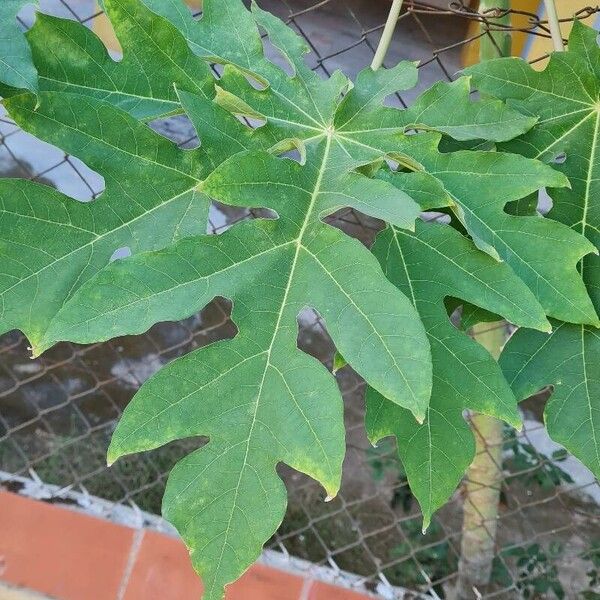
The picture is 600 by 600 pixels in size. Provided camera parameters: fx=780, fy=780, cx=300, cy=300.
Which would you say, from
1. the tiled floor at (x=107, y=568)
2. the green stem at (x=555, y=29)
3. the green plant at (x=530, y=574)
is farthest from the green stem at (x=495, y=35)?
the green plant at (x=530, y=574)

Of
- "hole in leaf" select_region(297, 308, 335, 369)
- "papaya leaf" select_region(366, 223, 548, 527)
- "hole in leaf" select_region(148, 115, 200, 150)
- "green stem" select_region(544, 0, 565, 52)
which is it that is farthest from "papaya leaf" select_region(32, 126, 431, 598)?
"hole in leaf" select_region(148, 115, 200, 150)

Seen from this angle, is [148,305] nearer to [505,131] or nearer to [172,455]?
[505,131]

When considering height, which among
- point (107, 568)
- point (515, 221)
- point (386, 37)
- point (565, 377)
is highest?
point (386, 37)

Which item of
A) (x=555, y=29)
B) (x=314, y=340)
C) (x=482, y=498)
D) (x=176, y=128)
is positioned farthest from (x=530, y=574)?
(x=176, y=128)

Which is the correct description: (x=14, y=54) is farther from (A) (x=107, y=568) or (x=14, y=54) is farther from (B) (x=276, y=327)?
(A) (x=107, y=568)

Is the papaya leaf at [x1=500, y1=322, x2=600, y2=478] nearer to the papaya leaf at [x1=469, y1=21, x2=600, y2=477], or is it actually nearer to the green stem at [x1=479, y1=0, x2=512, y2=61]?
the papaya leaf at [x1=469, y1=21, x2=600, y2=477]

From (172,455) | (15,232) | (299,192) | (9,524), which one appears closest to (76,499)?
(9,524)

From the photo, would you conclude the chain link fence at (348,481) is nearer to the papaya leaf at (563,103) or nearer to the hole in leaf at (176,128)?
the papaya leaf at (563,103)
